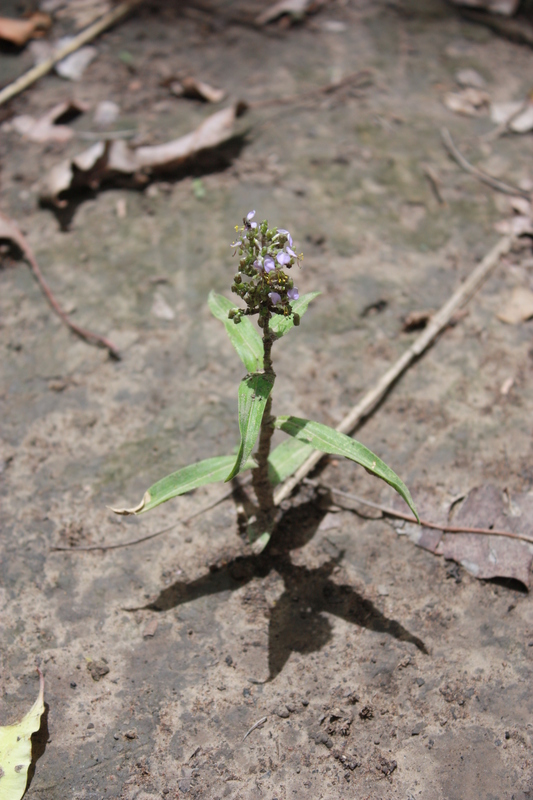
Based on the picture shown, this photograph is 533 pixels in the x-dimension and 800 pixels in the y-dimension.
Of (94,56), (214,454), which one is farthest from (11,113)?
(214,454)

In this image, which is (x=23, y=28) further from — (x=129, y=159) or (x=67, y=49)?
(x=129, y=159)

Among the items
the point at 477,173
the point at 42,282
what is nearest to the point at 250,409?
the point at 42,282

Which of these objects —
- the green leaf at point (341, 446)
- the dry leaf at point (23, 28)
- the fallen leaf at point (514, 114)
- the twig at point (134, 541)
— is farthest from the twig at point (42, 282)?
the fallen leaf at point (514, 114)

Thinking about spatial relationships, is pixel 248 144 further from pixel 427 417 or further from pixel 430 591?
pixel 430 591

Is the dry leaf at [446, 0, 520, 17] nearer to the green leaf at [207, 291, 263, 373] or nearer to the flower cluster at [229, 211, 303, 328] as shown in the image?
the green leaf at [207, 291, 263, 373]

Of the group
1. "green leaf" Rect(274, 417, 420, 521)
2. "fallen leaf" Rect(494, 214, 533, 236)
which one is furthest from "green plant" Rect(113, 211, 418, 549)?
"fallen leaf" Rect(494, 214, 533, 236)
